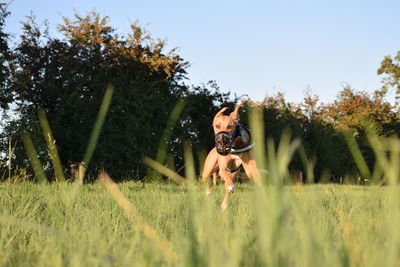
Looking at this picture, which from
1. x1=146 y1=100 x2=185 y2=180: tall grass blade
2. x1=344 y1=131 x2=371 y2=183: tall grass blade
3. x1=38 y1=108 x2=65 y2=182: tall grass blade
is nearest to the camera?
x1=344 y1=131 x2=371 y2=183: tall grass blade

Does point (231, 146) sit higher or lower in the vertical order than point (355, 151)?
higher

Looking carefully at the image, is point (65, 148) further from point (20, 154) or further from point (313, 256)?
point (313, 256)

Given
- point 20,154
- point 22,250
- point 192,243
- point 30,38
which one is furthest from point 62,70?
point 192,243

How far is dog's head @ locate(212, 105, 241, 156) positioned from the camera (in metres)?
7.25

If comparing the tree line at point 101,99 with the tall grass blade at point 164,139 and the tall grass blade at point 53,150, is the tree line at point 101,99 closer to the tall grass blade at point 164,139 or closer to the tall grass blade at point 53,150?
the tall grass blade at point 164,139

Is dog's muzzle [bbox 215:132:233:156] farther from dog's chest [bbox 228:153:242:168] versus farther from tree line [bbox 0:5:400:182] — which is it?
tree line [bbox 0:5:400:182]

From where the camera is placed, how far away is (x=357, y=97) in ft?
109

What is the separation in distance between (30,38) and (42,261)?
20.8m

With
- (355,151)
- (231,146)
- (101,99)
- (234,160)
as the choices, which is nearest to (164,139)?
(101,99)

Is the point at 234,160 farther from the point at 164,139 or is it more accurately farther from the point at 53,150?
the point at 164,139

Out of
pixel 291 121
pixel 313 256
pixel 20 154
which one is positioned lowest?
pixel 313 256

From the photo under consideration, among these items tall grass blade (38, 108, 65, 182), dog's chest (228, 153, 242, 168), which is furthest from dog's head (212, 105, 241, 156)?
tall grass blade (38, 108, 65, 182)

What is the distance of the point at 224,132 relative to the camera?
287 inches

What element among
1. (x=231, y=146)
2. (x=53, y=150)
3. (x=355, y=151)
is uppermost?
(x=231, y=146)
